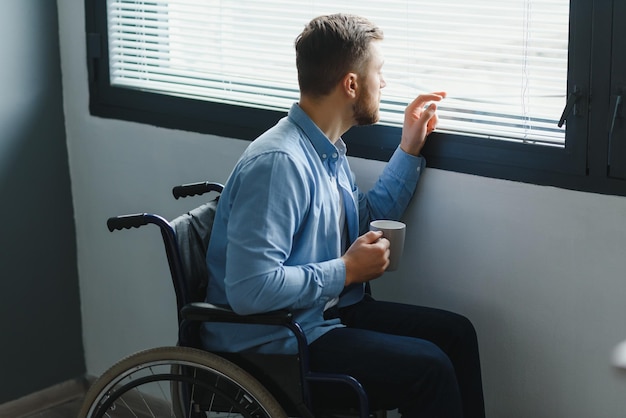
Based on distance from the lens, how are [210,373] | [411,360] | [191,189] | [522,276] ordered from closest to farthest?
[411,360]
[210,373]
[522,276]
[191,189]

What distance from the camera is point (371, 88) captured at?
2.07 meters

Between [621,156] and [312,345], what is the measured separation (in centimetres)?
72

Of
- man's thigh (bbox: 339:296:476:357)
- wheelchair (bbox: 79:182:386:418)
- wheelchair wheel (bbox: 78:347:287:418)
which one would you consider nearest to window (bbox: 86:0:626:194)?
man's thigh (bbox: 339:296:476:357)

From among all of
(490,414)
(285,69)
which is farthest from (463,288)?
(285,69)

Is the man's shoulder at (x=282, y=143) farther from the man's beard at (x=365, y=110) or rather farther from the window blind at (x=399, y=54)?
the window blind at (x=399, y=54)

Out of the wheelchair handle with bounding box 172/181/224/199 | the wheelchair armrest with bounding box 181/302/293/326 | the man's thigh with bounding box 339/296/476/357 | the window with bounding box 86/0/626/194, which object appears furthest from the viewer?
the wheelchair handle with bounding box 172/181/224/199

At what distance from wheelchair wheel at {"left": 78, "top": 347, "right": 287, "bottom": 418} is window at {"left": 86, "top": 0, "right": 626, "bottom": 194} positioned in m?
0.67

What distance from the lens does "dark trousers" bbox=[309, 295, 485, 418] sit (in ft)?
6.18

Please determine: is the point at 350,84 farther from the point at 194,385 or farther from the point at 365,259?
the point at 194,385

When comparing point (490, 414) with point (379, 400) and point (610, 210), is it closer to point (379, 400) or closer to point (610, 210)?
point (379, 400)

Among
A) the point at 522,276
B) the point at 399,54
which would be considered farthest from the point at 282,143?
the point at 522,276

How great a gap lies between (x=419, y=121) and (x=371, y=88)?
0.15 metres

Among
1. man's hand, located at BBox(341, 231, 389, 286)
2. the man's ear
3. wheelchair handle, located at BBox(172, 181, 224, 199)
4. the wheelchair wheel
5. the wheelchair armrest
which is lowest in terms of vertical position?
the wheelchair wheel

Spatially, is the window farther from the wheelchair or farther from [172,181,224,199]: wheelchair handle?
the wheelchair
